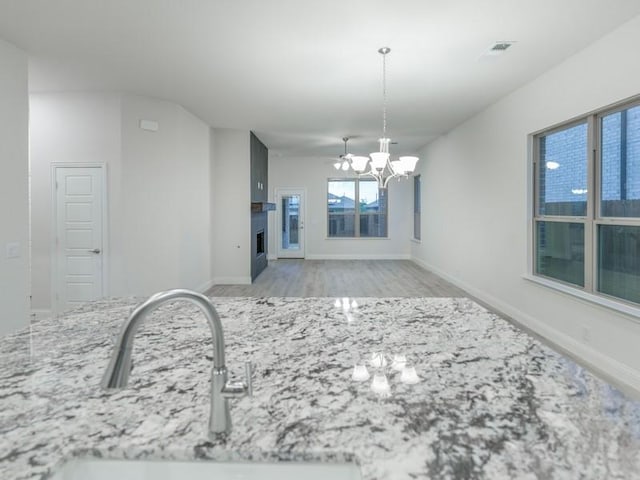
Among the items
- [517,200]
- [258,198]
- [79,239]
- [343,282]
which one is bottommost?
[343,282]

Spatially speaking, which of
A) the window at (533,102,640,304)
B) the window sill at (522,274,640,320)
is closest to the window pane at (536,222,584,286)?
the window at (533,102,640,304)

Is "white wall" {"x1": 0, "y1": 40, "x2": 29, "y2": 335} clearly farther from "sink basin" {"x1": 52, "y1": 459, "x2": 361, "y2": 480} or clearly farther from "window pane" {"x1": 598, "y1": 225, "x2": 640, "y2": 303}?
"window pane" {"x1": 598, "y1": 225, "x2": 640, "y2": 303}

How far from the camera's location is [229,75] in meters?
4.24

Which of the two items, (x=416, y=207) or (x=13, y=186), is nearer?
(x=13, y=186)

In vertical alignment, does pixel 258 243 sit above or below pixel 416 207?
below

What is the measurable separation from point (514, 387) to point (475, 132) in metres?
5.70

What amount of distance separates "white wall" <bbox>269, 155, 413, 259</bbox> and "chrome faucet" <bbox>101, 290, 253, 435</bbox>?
32.6 ft

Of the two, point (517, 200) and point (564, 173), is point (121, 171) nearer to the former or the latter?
point (517, 200)

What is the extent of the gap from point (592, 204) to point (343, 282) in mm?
4476

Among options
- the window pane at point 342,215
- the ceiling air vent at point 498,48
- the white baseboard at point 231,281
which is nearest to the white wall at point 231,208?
the white baseboard at point 231,281

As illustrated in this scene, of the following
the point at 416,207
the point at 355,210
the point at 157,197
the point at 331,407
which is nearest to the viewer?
the point at 331,407

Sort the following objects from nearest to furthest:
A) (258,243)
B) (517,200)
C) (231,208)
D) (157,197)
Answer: (517,200), (157,197), (231,208), (258,243)

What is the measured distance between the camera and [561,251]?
4.06 meters

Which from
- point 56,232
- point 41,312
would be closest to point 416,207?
point 56,232
